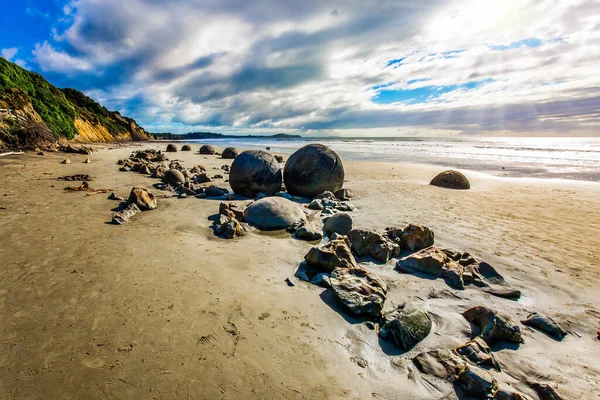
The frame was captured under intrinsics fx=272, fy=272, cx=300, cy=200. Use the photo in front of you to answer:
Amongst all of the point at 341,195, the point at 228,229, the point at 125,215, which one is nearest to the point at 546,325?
the point at 228,229

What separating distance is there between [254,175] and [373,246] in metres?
4.93

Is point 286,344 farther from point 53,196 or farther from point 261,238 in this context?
point 53,196

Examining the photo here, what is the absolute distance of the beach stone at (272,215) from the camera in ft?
18.6

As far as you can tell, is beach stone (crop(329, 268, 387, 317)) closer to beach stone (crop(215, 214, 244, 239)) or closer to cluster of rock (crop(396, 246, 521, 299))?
cluster of rock (crop(396, 246, 521, 299))

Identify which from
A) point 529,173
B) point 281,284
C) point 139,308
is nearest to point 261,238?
point 281,284

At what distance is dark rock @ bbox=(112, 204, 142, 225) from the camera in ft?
17.4

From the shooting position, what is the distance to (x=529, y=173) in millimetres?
15164

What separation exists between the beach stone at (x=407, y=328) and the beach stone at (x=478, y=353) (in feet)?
1.12

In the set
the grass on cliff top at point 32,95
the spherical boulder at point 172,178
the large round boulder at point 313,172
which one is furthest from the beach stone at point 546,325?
the grass on cliff top at point 32,95

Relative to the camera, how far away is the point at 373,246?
4551 mm

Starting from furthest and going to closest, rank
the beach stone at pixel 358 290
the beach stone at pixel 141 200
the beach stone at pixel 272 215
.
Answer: the beach stone at pixel 141 200 < the beach stone at pixel 272 215 < the beach stone at pixel 358 290

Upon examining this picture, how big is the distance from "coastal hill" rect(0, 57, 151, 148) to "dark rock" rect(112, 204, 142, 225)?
47.6 feet

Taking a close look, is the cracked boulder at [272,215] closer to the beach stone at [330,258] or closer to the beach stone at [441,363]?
the beach stone at [330,258]

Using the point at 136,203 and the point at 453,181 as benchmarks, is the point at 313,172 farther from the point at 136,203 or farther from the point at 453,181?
the point at 453,181
